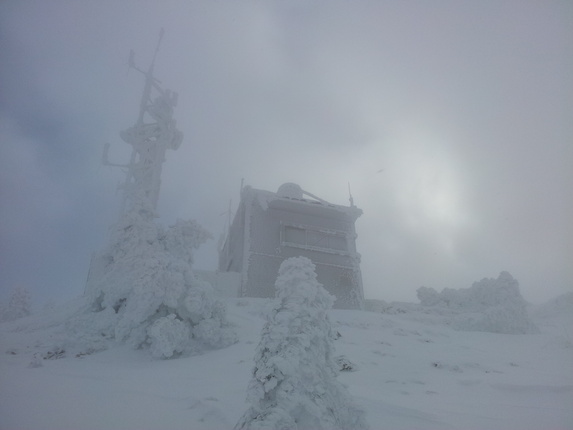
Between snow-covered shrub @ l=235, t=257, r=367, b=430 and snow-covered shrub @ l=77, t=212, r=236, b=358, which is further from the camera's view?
snow-covered shrub @ l=77, t=212, r=236, b=358

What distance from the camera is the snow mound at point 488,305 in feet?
43.0

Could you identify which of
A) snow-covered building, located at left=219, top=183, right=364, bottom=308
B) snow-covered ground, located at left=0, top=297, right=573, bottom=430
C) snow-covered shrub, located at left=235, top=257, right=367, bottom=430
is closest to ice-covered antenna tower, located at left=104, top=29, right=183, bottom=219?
snow-covered building, located at left=219, top=183, right=364, bottom=308

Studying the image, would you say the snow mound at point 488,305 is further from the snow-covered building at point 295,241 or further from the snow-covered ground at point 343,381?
the snow-covered building at point 295,241

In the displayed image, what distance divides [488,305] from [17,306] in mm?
22814

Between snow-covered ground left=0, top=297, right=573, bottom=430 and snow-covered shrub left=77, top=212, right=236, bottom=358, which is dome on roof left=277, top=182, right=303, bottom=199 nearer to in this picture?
snow-covered shrub left=77, top=212, right=236, bottom=358

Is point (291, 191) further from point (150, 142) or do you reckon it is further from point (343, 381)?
point (343, 381)

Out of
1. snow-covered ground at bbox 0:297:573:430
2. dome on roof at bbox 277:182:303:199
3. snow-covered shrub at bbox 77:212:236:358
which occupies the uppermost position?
dome on roof at bbox 277:182:303:199

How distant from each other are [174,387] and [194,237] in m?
6.37

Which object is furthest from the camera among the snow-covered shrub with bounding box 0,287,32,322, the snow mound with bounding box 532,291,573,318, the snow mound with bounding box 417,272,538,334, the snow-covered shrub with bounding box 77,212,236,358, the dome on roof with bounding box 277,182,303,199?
the dome on roof with bounding box 277,182,303,199

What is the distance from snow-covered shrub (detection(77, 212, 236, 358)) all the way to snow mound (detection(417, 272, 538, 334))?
30.6ft

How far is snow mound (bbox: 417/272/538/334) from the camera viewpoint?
43.0 ft

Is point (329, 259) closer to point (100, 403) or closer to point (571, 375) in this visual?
point (571, 375)

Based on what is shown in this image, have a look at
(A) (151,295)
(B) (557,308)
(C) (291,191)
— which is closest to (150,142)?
(C) (291,191)

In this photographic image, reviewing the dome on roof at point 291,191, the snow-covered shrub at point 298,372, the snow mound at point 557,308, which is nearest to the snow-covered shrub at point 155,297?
the snow-covered shrub at point 298,372
